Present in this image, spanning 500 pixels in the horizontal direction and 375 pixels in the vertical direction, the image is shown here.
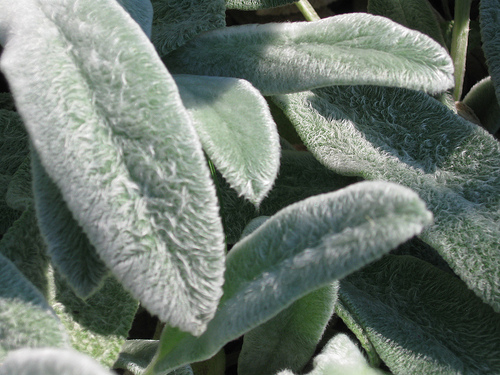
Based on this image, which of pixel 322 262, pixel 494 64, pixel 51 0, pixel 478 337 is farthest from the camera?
pixel 494 64

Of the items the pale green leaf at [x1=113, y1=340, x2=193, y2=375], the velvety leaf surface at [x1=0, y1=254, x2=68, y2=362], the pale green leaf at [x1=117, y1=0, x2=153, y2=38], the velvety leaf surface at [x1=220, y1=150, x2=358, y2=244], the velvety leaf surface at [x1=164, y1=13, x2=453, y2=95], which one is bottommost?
the pale green leaf at [x1=113, y1=340, x2=193, y2=375]

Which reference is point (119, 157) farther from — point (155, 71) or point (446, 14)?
point (446, 14)

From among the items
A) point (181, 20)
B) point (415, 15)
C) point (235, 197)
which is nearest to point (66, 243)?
point (235, 197)

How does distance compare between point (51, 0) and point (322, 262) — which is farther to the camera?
point (51, 0)

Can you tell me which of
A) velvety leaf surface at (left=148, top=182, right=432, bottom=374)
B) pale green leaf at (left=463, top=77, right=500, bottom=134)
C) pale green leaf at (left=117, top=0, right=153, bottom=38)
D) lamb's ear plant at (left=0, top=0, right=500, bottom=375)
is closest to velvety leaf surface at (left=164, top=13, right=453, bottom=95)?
lamb's ear plant at (left=0, top=0, right=500, bottom=375)

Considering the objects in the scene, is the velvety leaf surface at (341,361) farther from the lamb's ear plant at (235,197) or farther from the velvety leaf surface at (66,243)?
the velvety leaf surface at (66,243)

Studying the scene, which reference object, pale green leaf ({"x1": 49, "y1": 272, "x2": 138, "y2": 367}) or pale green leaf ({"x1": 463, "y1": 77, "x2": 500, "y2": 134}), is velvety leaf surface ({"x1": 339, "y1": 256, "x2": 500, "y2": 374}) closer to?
pale green leaf ({"x1": 49, "y1": 272, "x2": 138, "y2": 367})

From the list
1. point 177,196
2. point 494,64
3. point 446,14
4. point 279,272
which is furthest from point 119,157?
point 446,14

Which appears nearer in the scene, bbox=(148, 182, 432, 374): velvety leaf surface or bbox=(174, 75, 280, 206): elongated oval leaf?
bbox=(148, 182, 432, 374): velvety leaf surface
